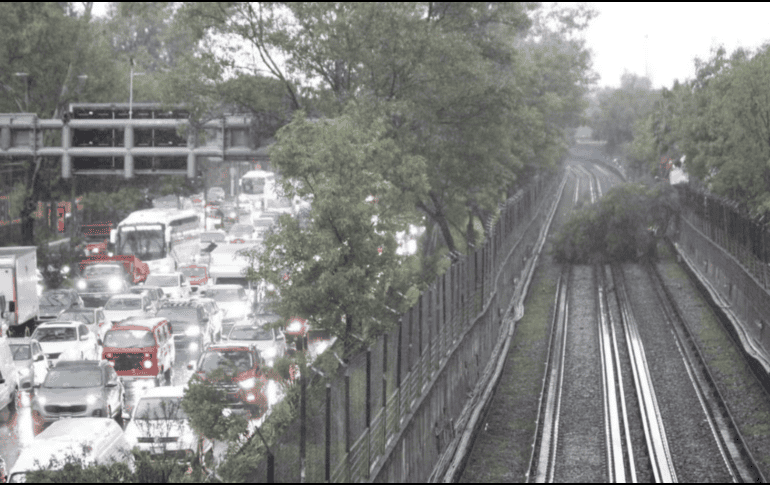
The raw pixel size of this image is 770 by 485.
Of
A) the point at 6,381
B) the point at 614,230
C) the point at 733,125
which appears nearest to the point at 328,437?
the point at 6,381

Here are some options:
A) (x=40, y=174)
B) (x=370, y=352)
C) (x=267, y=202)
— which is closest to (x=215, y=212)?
(x=267, y=202)

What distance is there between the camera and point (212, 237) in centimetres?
5903

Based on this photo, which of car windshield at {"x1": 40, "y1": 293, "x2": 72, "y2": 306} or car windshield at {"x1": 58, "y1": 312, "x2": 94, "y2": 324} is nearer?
car windshield at {"x1": 58, "y1": 312, "x2": 94, "y2": 324}

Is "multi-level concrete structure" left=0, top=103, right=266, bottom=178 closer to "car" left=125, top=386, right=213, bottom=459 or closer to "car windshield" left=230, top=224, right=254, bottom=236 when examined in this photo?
"car" left=125, top=386, right=213, bottom=459

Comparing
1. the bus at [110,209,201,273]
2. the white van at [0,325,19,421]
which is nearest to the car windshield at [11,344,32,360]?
the white van at [0,325,19,421]

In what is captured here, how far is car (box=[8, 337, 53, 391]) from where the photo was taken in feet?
76.5

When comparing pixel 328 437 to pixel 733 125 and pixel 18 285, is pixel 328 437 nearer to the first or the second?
pixel 18 285

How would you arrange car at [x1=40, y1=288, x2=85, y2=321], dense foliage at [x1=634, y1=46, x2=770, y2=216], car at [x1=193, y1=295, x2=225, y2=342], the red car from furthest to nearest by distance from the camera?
the red car
car at [x1=40, y1=288, x2=85, y2=321]
dense foliage at [x1=634, y1=46, x2=770, y2=216]
car at [x1=193, y1=295, x2=225, y2=342]

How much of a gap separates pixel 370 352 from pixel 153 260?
3908cm

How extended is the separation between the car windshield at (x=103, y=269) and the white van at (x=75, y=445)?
25598 mm

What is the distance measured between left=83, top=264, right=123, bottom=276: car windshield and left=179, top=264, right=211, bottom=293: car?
391 centimetres

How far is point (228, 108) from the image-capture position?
94.8ft

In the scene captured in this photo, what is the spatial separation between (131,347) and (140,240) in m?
26.9

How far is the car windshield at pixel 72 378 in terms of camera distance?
792 inches
